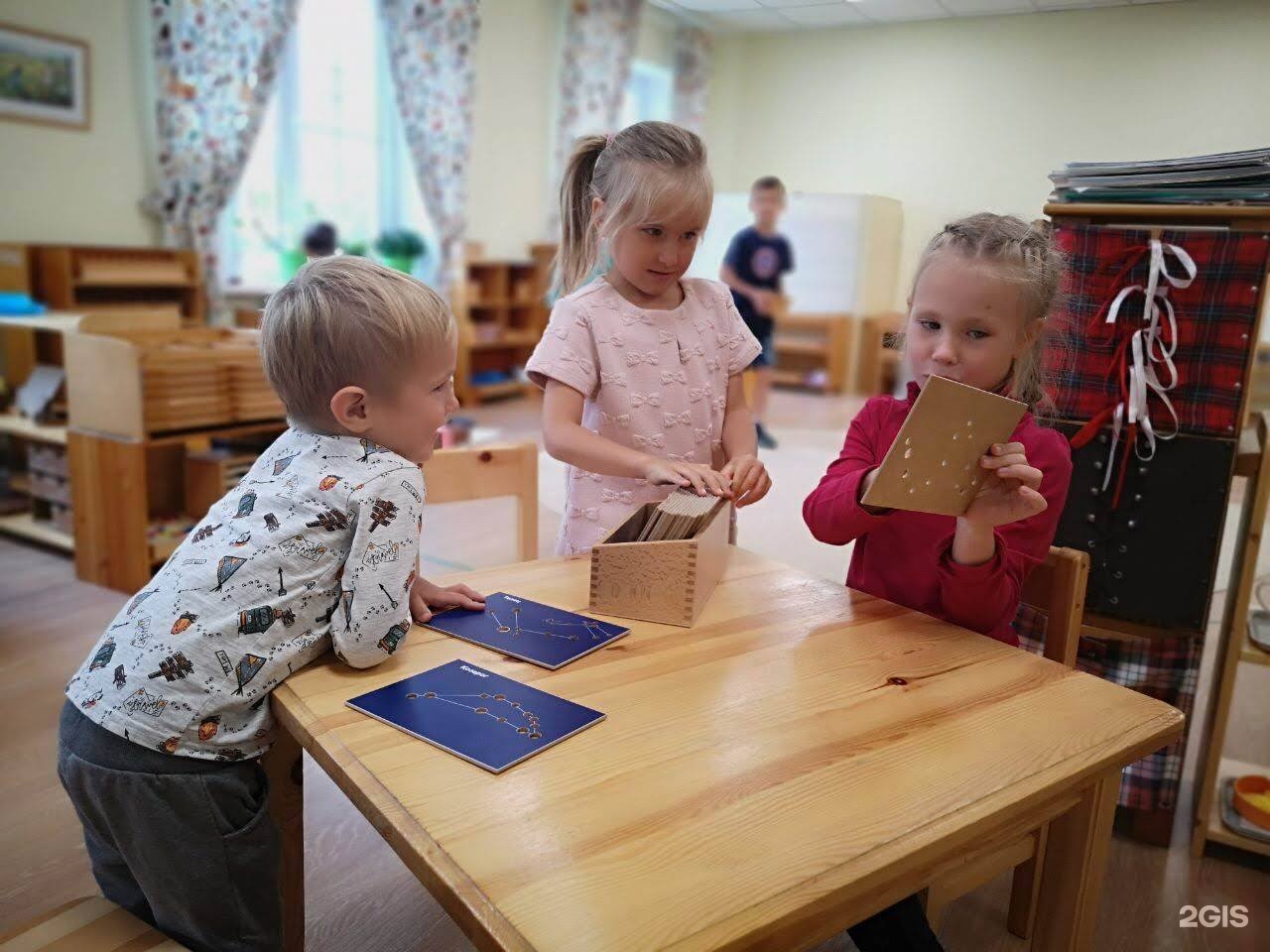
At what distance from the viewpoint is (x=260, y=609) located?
859 millimetres

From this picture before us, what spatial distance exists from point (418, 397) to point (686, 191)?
0.54 m

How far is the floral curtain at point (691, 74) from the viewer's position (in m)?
1.58

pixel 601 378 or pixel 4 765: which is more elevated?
pixel 601 378

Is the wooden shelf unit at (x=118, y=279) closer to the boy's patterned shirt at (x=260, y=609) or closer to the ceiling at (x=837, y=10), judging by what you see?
the ceiling at (x=837, y=10)

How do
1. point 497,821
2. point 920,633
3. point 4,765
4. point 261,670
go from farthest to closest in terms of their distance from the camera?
point 4,765
point 920,633
point 261,670
point 497,821

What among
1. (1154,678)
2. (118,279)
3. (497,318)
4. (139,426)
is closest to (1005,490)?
(1154,678)

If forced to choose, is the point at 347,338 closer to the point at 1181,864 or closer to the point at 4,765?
the point at 4,765

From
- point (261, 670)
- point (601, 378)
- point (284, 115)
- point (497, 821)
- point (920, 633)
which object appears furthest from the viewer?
point (284, 115)

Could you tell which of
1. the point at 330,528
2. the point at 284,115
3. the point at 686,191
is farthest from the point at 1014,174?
the point at 284,115

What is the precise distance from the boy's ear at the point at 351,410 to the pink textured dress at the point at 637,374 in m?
0.46

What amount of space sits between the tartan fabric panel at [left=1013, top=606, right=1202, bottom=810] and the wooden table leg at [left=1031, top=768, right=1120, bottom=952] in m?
0.78

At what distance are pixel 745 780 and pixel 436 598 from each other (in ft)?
1.45

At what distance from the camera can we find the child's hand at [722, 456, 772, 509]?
120 cm

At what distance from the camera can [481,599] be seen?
1.04 metres
